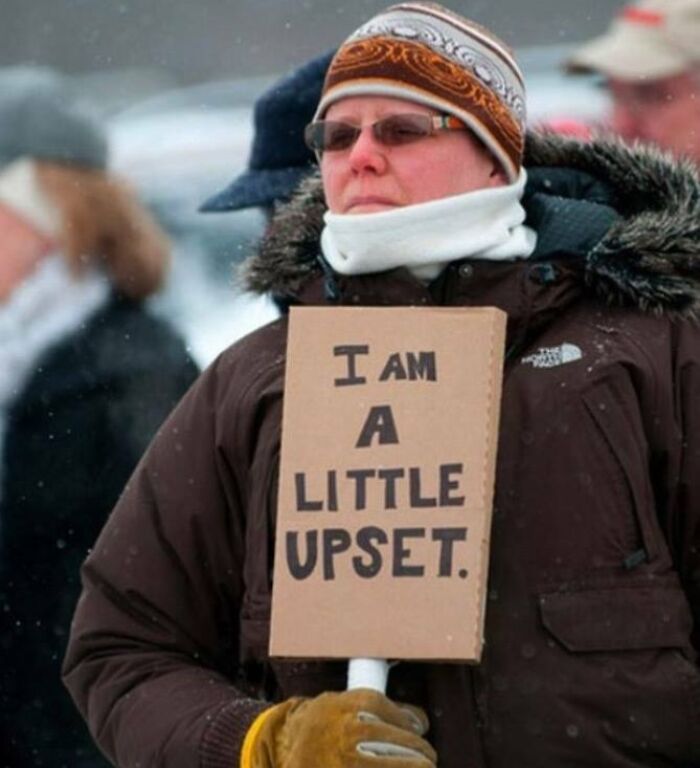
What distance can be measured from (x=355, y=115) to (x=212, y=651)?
2.43 ft

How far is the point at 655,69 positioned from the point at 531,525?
2.26m

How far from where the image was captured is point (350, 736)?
9.11ft

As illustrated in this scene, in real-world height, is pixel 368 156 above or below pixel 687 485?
above

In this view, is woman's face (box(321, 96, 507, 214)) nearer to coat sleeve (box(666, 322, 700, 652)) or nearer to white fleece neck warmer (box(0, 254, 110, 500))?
coat sleeve (box(666, 322, 700, 652))

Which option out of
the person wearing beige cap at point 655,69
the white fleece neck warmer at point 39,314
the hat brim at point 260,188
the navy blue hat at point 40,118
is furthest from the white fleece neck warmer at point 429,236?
the navy blue hat at point 40,118

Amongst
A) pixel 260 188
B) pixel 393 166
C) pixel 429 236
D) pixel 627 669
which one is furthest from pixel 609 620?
pixel 260 188

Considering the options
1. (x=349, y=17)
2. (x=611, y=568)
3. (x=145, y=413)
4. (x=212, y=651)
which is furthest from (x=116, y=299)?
(x=611, y=568)

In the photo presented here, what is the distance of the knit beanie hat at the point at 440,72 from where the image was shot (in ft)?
10.3

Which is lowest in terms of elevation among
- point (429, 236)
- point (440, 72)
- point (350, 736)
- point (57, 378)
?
point (350, 736)

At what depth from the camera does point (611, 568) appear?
296 cm

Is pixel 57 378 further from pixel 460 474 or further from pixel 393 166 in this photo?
pixel 460 474

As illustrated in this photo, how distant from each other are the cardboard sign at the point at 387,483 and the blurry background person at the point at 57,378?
7.25ft

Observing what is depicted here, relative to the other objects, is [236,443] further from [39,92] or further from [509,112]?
[39,92]

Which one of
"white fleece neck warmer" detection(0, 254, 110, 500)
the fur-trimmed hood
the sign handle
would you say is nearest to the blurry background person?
"white fleece neck warmer" detection(0, 254, 110, 500)
